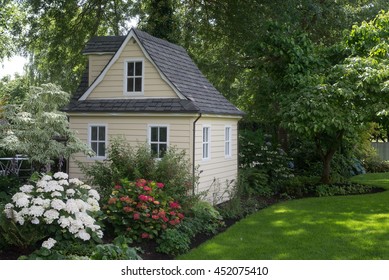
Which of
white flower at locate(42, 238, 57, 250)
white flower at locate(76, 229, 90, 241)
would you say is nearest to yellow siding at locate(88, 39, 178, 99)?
white flower at locate(76, 229, 90, 241)

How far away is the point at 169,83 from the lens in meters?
13.8

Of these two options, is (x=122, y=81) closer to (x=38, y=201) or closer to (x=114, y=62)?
(x=114, y=62)

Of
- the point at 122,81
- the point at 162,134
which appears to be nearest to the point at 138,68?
the point at 122,81

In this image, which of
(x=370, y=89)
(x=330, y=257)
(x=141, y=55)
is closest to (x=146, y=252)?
(x=330, y=257)

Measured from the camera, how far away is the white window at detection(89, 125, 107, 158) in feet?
48.3

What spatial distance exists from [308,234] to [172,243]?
3.22 m

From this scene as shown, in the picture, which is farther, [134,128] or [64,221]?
[134,128]

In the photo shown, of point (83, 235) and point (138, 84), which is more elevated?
point (138, 84)

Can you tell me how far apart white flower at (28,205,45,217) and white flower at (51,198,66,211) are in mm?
185

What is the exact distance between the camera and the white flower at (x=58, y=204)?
767cm

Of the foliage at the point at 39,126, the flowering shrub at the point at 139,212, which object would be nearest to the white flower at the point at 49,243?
the flowering shrub at the point at 139,212

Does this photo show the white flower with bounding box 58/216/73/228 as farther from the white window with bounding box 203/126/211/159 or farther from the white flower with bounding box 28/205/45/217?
the white window with bounding box 203/126/211/159

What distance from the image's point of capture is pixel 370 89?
1485cm

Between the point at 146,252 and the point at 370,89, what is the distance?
31.4 ft
